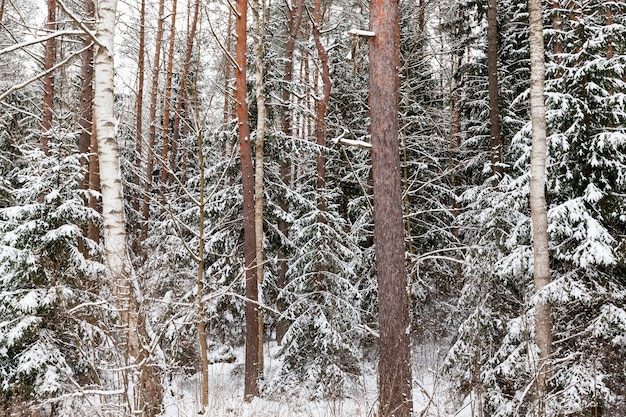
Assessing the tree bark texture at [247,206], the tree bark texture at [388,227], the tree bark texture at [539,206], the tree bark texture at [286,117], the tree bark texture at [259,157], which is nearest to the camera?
the tree bark texture at [388,227]

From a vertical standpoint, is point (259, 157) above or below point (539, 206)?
above

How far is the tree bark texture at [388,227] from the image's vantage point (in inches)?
207

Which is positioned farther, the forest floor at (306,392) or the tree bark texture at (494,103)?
the tree bark texture at (494,103)

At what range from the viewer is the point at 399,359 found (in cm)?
525

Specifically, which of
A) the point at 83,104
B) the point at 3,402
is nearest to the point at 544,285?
the point at 3,402

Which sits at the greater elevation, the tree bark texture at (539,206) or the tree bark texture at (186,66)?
the tree bark texture at (186,66)

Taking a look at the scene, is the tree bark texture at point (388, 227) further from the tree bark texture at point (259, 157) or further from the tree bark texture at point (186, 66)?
the tree bark texture at point (259, 157)

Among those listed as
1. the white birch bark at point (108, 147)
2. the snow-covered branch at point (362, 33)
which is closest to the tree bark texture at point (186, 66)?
the white birch bark at point (108, 147)

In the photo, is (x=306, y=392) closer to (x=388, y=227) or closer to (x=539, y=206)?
(x=388, y=227)

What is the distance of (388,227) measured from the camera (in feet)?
18.0

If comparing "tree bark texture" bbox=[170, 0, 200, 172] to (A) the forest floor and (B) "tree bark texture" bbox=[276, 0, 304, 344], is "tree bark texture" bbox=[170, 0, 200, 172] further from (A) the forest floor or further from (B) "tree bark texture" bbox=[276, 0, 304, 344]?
(A) the forest floor

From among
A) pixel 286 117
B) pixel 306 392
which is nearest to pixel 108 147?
pixel 306 392

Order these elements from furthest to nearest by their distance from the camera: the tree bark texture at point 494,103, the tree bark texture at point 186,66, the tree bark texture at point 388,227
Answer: the tree bark texture at point 494,103 → the tree bark texture at point 186,66 → the tree bark texture at point 388,227

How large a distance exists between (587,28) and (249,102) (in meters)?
6.74
